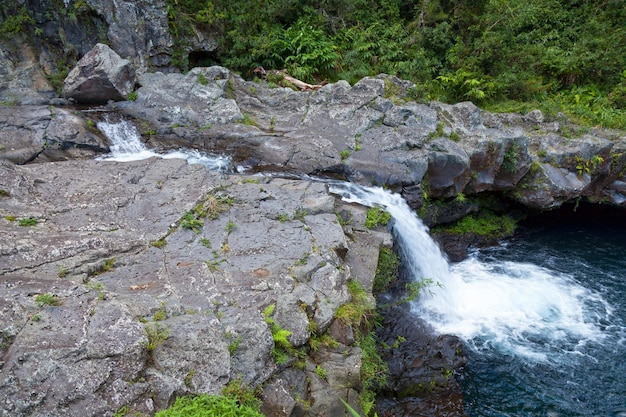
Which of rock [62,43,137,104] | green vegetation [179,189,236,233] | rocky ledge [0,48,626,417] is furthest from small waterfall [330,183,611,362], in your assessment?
rock [62,43,137,104]

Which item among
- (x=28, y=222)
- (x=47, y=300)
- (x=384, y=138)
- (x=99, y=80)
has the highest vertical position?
(x=99, y=80)

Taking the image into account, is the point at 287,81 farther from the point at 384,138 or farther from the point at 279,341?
the point at 279,341

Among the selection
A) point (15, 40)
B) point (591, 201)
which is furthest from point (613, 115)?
point (15, 40)

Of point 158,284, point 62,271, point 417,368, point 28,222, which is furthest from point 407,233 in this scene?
point 28,222

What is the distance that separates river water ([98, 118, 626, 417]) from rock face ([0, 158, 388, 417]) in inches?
85.7

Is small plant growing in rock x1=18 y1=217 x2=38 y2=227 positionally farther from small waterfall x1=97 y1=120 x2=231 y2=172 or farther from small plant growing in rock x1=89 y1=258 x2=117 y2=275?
small waterfall x1=97 y1=120 x2=231 y2=172

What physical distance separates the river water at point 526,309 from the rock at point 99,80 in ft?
4.08

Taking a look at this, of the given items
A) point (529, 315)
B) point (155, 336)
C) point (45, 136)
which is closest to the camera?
point (155, 336)

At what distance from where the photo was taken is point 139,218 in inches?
294

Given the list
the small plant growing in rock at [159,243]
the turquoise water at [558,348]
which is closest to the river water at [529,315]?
the turquoise water at [558,348]

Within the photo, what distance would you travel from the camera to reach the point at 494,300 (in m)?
10.0

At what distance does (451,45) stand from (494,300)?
10369 millimetres

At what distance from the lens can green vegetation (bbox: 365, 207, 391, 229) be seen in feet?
30.1

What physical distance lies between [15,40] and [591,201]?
18.5 meters
